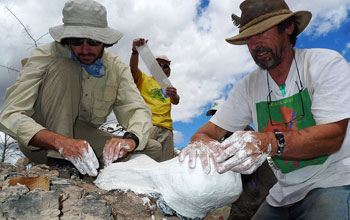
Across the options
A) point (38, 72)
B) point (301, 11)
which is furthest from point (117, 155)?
point (301, 11)

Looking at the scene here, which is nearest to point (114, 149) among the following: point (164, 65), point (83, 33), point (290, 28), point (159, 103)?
point (83, 33)

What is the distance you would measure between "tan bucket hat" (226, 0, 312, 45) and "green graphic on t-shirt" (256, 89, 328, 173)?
506mm

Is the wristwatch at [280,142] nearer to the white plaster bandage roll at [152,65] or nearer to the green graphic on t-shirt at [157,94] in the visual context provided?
the white plaster bandage roll at [152,65]

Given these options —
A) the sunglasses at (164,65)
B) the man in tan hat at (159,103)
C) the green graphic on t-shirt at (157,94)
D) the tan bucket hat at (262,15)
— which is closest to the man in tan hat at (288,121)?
the tan bucket hat at (262,15)

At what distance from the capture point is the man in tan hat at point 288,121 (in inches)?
58.9

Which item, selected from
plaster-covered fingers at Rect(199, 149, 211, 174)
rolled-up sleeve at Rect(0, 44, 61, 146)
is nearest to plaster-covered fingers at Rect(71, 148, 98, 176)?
rolled-up sleeve at Rect(0, 44, 61, 146)

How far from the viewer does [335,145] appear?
1694 millimetres

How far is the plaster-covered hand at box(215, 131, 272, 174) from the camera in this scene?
1.37 meters

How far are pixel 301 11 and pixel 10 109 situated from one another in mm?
2293

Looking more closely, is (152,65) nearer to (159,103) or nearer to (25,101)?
(159,103)

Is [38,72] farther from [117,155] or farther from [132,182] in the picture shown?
[132,182]

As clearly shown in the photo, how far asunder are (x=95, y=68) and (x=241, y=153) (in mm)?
1633

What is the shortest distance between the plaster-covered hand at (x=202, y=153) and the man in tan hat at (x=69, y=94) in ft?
2.51

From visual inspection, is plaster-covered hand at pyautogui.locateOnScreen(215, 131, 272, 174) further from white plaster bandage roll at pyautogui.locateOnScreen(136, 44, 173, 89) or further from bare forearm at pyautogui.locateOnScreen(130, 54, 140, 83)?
bare forearm at pyautogui.locateOnScreen(130, 54, 140, 83)
